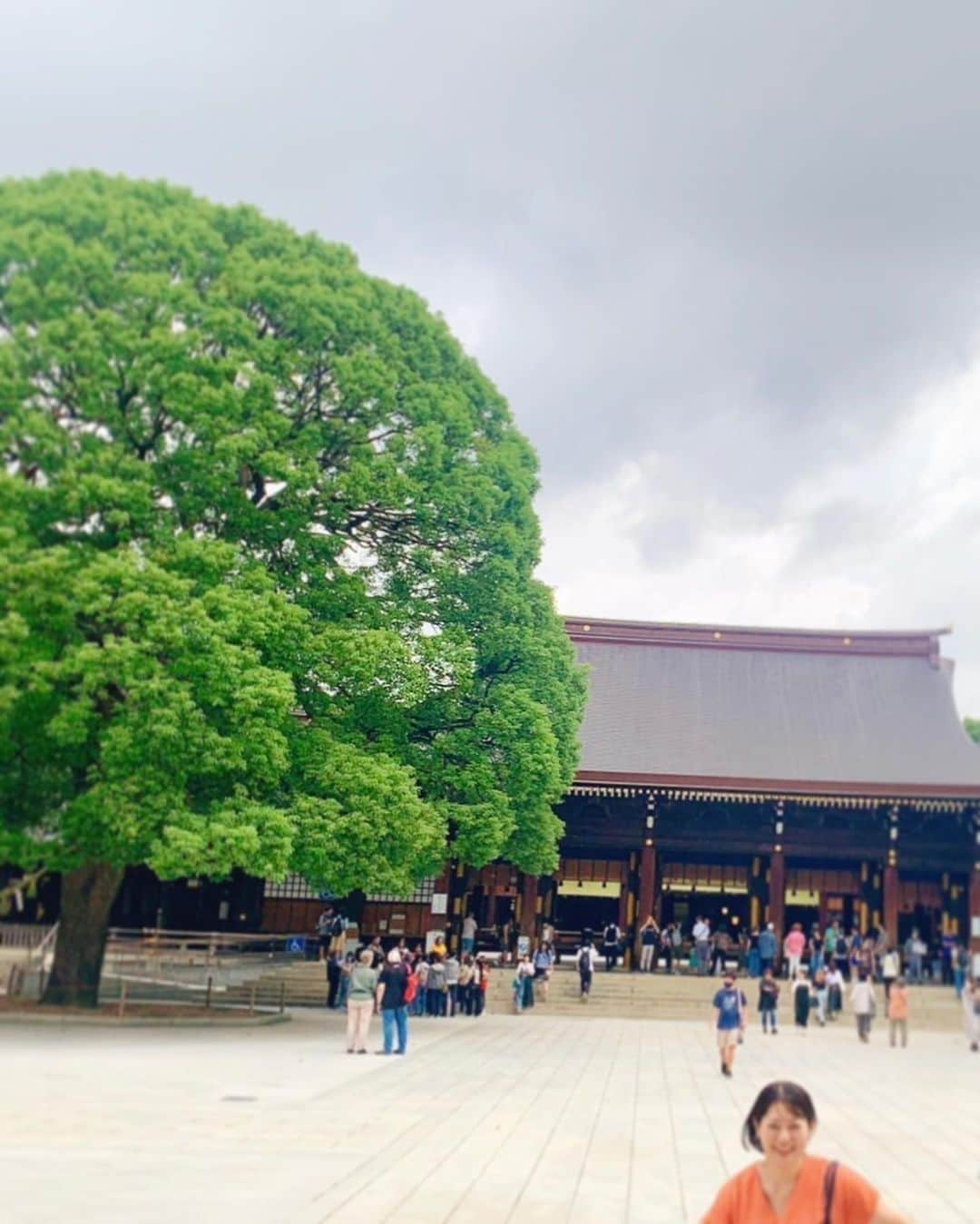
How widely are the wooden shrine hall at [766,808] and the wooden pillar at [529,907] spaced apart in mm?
59

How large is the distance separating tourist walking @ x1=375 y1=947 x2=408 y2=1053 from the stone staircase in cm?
904

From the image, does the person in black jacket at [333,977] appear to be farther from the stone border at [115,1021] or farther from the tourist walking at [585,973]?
the tourist walking at [585,973]

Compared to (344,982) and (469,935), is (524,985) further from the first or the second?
(344,982)

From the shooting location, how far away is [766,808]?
1416 inches

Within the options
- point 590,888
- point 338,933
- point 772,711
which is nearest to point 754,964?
point 590,888

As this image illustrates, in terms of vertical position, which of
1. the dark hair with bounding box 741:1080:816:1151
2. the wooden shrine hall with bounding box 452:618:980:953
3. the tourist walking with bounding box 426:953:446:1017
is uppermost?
the wooden shrine hall with bounding box 452:618:980:953

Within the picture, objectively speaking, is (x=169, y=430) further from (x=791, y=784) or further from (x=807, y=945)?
(x=807, y=945)

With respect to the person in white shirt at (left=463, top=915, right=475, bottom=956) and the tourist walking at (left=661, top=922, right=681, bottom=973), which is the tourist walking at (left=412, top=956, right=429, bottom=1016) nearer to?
the person in white shirt at (left=463, top=915, right=475, bottom=956)

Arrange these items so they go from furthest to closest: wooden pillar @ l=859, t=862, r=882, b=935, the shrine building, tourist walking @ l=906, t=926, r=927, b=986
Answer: wooden pillar @ l=859, t=862, r=882, b=935 < the shrine building < tourist walking @ l=906, t=926, r=927, b=986

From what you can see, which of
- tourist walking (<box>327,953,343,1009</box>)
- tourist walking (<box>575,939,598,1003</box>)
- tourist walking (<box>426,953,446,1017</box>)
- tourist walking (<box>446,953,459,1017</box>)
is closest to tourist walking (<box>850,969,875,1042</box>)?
tourist walking (<box>575,939,598,1003</box>)

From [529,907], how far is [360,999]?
16.5 metres

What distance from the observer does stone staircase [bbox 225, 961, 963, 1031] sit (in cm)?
2805

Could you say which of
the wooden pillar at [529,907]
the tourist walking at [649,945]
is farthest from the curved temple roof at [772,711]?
the tourist walking at [649,945]

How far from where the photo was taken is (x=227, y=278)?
21.4 meters
